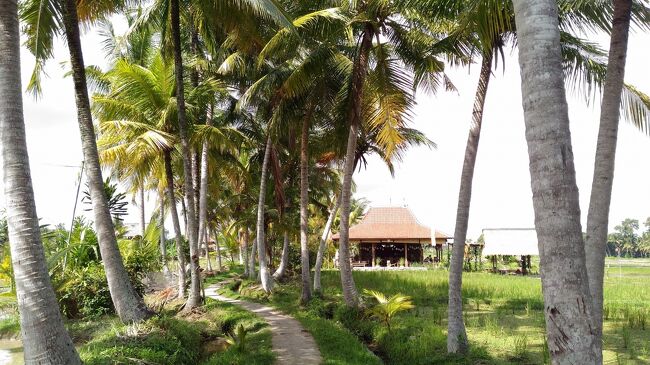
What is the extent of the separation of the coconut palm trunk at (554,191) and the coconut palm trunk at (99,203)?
6.64 m

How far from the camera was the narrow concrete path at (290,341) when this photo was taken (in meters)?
7.48

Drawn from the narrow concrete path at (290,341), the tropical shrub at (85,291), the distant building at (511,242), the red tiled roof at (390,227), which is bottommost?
the narrow concrete path at (290,341)

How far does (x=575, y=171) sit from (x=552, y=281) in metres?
0.67

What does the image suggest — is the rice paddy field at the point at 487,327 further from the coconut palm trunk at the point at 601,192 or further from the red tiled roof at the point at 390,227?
the red tiled roof at the point at 390,227

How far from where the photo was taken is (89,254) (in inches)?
483

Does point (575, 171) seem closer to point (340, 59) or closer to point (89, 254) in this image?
point (340, 59)

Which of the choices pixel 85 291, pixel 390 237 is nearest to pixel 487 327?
pixel 85 291

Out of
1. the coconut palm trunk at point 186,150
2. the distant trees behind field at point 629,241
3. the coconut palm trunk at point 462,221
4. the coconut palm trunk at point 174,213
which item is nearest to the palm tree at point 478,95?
the coconut palm trunk at point 462,221

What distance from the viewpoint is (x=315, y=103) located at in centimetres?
1377

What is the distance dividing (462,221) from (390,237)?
2333 centimetres

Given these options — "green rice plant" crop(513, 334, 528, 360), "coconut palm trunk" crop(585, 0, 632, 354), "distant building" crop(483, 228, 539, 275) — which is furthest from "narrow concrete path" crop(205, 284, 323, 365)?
"distant building" crop(483, 228, 539, 275)

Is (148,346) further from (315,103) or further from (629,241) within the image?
(629,241)

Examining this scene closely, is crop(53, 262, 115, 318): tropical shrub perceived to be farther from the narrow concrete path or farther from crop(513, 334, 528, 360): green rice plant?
crop(513, 334, 528, 360): green rice plant

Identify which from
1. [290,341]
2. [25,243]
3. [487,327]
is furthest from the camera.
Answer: [487,327]
